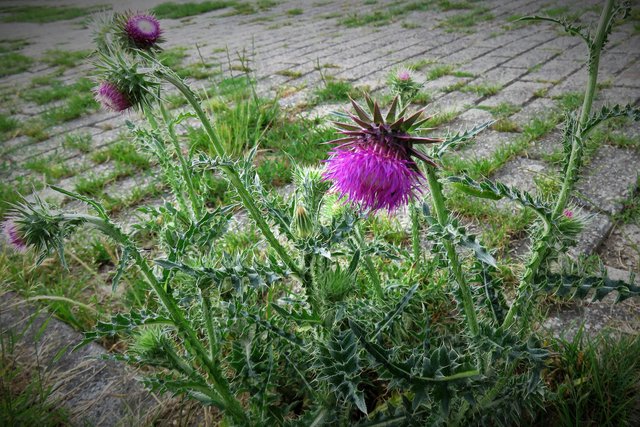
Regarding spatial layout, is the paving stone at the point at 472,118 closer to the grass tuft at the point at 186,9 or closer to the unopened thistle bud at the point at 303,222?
the unopened thistle bud at the point at 303,222

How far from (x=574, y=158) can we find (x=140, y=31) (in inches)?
73.8

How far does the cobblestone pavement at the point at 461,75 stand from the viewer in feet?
8.90

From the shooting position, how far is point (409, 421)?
1286mm

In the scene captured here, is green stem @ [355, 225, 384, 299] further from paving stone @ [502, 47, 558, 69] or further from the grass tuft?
the grass tuft

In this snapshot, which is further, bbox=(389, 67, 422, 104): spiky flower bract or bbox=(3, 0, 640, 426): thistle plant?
bbox=(389, 67, 422, 104): spiky flower bract

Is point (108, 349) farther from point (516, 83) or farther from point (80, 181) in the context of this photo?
point (516, 83)

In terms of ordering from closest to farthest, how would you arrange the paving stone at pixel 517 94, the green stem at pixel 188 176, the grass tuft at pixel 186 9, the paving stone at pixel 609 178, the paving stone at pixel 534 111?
the green stem at pixel 188 176 < the paving stone at pixel 609 178 < the paving stone at pixel 534 111 < the paving stone at pixel 517 94 < the grass tuft at pixel 186 9

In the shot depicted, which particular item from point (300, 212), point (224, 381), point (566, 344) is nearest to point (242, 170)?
point (300, 212)

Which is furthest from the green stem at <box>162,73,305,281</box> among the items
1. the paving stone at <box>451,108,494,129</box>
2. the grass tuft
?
the grass tuft

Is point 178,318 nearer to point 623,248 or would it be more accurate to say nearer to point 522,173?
point 623,248

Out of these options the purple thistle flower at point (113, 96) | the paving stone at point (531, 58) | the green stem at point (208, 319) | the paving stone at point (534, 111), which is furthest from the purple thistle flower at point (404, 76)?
the paving stone at point (531, 58)

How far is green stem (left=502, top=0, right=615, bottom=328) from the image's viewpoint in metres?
1.14

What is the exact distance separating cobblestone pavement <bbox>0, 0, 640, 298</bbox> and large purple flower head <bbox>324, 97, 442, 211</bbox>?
0.57m

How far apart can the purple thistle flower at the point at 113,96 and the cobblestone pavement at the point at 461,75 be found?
0.09 metres
